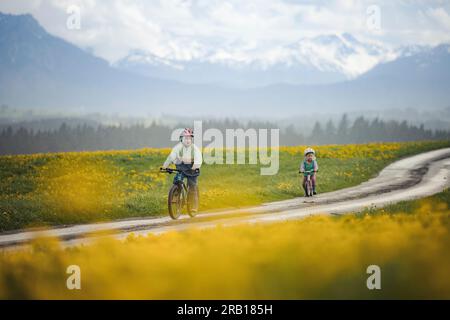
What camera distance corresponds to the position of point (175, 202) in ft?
57.9

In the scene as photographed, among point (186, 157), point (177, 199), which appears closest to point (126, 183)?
point (177, 199)

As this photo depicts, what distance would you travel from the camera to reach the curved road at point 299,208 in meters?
15.0

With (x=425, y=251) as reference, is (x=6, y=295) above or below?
below

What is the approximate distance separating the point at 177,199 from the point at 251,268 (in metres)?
10.7

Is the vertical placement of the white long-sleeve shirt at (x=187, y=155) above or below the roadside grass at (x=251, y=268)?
above

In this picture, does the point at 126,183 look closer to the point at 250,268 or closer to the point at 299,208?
the point at 299,208

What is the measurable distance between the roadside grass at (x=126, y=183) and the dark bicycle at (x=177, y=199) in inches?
119

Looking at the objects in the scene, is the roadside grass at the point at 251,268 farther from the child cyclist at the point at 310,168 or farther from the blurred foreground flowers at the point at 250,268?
the child cyclist at the point at 310,168

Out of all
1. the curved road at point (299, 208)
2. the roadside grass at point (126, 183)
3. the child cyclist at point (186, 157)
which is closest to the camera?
the curved road at point (299, 208)

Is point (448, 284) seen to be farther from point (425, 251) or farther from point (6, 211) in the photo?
point (6, 211)

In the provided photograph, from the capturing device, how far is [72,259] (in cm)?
830

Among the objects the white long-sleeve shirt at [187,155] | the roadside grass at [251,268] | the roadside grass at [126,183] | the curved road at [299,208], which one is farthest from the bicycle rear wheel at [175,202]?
the roadside grass at [251,268]
